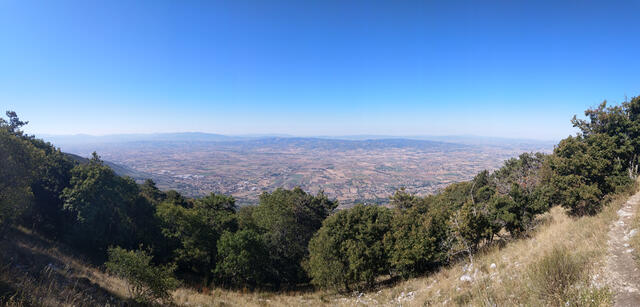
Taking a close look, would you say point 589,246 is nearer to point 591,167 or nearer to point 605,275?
point 605,275

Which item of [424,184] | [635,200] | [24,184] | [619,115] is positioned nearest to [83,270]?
[24,184]

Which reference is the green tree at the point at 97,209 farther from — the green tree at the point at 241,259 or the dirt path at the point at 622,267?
the dirt path at the point at 622,267

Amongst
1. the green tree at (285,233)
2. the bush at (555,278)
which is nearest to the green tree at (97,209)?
the green tree at (285,233)

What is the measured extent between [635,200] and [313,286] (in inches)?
799

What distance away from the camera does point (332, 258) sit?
51.2ft

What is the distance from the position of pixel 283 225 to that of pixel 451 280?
15.8 meters

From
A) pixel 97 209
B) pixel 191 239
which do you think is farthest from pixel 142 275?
pixel 97 209

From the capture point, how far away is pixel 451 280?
10.6m

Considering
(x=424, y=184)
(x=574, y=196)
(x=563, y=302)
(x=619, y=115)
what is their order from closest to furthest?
(x=563, y=302), (x=574, y=196), (x=619, y=115), (x=424, y=184)

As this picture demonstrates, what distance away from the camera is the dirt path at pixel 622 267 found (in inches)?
175

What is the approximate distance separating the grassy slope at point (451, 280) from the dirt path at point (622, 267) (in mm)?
217

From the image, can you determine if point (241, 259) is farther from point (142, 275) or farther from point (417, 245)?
point (417, 245)

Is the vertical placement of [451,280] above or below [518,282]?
below

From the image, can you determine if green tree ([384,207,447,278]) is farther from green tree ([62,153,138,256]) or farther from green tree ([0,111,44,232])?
green tree ([62,153,138,256])
